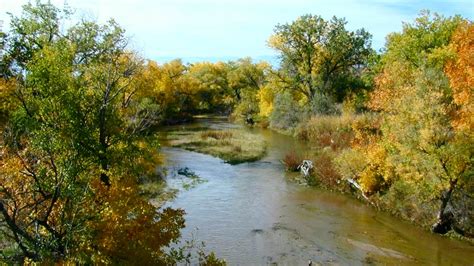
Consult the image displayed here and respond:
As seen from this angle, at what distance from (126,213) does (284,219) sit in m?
13.9

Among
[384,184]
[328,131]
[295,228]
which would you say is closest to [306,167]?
[384,184]

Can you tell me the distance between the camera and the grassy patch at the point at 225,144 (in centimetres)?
4381

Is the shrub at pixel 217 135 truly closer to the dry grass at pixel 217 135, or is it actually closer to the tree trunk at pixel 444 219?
the dry grass at pixel 217 135

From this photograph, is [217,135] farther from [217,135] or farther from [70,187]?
[70,187]

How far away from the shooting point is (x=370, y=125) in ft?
144

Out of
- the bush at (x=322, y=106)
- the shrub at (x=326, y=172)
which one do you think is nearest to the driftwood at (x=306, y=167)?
the shrub at (x=326, y=172)

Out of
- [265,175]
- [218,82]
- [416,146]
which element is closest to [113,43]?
[265,175]

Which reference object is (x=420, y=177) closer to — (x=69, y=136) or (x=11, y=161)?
(x=69, y=136)

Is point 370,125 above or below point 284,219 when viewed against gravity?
above

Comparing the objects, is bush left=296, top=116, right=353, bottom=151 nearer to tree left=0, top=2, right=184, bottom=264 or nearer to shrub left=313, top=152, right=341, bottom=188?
shrub left=313, top=152, right=341, bottom=188

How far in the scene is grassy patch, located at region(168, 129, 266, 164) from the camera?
1725 inches

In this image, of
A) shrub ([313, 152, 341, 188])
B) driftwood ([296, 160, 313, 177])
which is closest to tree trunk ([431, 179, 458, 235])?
shrub ([313, 152, 341, 188])

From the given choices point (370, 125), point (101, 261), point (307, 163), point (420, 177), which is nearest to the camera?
point (101, 261)

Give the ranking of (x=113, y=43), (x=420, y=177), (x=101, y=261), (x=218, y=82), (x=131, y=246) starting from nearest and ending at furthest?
1. (x=101, y=261)
2. (x=131, y=246)
3. (x=420, y=177)
4. (x=113, y=43)
5. (x=218, y=82)
